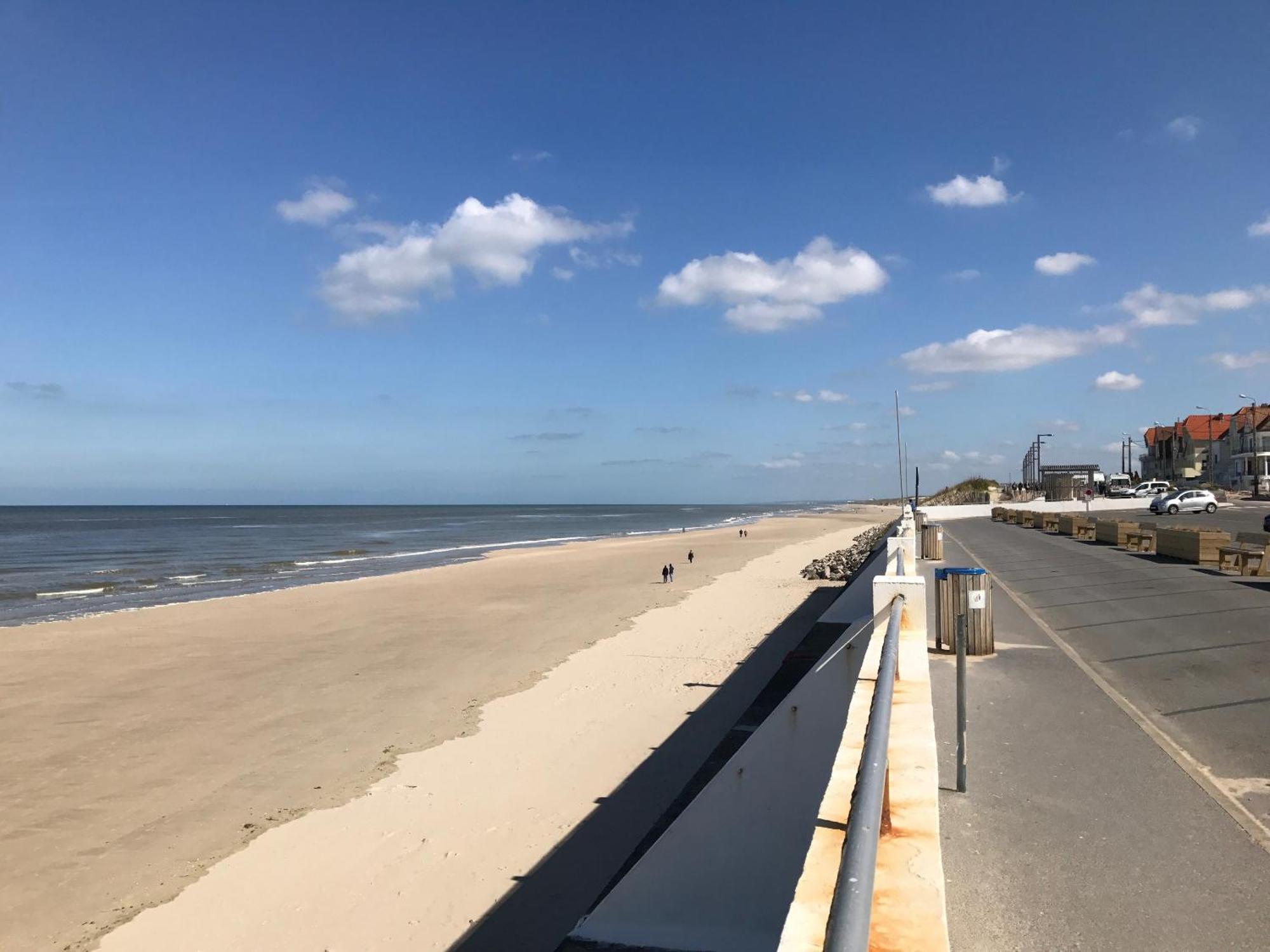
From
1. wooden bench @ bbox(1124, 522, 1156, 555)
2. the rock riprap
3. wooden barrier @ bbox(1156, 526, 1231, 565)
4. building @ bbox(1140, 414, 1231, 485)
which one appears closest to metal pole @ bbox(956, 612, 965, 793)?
wooden barrier @ bbox(1156, 526, 1231, 565)

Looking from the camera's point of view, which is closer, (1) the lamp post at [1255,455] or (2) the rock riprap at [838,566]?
(2) the rock riprap at [838,566]

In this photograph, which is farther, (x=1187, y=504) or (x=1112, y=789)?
(x=1187, y=504)

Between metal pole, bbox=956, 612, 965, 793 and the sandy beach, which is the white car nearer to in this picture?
the sandy beach

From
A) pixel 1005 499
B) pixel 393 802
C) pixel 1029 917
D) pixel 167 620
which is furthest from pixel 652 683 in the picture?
pixel 1005 499

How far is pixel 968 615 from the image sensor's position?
957 centimetres

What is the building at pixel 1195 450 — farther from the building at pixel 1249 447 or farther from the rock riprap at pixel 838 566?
the rock riprap at pixel 838 566

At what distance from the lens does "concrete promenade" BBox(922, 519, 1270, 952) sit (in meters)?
3.93

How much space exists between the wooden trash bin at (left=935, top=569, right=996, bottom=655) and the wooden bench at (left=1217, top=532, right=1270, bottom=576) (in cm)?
1049

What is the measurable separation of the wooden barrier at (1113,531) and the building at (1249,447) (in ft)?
171

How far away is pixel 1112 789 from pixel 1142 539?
21565 millimetres

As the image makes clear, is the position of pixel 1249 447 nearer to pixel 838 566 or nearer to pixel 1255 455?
pixel 1255 455

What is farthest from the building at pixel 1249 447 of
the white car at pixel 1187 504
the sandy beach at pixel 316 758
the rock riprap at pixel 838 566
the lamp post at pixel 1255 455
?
the sandy beach at pixel 316 758

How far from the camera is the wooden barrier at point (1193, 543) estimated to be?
63.1ft

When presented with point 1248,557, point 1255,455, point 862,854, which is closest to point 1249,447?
point 1255,455
